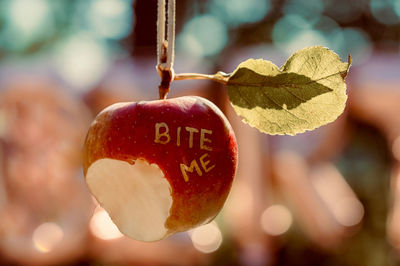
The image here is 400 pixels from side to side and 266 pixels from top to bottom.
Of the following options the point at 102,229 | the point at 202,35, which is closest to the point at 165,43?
the point at 102,229

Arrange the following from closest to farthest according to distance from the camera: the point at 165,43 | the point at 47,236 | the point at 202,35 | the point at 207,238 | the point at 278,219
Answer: the point at 165,43, the point at 47,236, the point at 207,238, the point at 278,219, the point at 202,35

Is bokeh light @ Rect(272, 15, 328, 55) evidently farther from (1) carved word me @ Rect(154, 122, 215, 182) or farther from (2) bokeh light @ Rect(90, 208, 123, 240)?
(1) carved word me @ Rect(154, 122, 215, 182)

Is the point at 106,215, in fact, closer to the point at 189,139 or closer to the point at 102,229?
the point at 102,229

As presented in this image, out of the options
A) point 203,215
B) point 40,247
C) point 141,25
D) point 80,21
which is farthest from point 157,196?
point 80,21

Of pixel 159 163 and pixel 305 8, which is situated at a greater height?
pixel 159 163

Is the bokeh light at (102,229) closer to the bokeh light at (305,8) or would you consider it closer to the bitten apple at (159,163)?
the bitten apple at (159,163)

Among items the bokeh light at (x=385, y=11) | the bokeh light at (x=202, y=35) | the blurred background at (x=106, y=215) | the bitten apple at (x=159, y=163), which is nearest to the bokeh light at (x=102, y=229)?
the blurred background at (x=106, y=215)

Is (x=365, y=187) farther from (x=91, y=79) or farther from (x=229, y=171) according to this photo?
(x=229, y=171)
